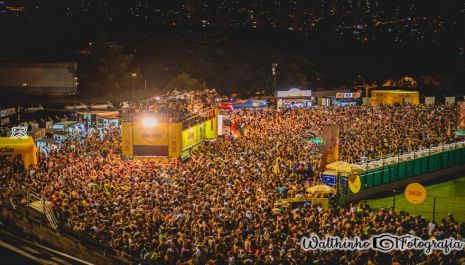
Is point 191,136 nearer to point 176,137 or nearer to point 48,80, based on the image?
point 176,137

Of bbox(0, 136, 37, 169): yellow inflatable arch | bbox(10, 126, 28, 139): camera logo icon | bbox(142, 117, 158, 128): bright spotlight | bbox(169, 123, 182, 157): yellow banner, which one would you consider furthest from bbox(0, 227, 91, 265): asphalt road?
bbox(142, 117, 158, 128): bright spotlight

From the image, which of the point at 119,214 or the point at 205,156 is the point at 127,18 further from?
the point at 119,214

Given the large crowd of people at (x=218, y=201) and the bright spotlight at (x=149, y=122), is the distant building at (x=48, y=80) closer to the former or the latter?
the large crowd of people at (x=218, y=201)

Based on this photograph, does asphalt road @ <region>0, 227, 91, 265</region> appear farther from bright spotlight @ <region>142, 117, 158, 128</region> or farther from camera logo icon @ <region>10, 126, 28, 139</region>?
bright spotlight @ <region>142, 117, 158, 128</region>

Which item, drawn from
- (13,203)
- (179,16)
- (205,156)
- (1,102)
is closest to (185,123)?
(205,156)

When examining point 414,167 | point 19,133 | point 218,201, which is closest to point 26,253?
point 218,201

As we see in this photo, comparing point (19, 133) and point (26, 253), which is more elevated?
point (19, 133)
